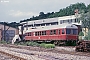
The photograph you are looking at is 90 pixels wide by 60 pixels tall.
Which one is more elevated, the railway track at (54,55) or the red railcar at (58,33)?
the red railcar at (58,33)

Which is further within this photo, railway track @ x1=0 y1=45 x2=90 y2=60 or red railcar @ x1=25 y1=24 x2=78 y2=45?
red railcar @ x1=25 y1=24 x2=78 y2=45

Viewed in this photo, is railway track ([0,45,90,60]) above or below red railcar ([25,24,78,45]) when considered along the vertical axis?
below

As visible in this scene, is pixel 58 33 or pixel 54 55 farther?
pixel 58 33

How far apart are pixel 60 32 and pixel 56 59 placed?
17003 mm

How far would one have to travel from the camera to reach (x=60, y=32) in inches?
1213

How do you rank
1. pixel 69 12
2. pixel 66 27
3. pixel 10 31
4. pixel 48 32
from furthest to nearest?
pixel 69 12, pixel 10 31, pixel 48 32, pixel 66 27

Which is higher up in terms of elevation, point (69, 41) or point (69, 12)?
point (69, 12)

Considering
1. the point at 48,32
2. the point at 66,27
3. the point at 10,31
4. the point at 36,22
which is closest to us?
the point at 66,27

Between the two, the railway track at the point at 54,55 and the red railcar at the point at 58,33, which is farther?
the red railcar at the point at 58,33

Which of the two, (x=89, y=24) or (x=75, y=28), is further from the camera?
(x=89, y=24)

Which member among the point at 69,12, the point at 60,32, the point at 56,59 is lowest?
the point at 56,59

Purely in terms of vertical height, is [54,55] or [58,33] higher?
[58,33]

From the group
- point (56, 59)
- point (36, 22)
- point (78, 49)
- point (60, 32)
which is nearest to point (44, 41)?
point (60, 32)

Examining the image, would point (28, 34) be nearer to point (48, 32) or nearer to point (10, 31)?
point (48, 32)
